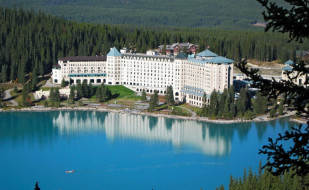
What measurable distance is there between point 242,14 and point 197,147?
168ft

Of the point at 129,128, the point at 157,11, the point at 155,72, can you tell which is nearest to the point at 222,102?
the point at 129,128

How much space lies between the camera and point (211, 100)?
28719 millimetres

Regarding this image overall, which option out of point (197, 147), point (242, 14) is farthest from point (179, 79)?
point (242, 14)

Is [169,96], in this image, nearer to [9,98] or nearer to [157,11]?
[9,98]

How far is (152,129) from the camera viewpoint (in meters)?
27.2

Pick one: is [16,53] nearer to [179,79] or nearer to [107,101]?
[107,101]

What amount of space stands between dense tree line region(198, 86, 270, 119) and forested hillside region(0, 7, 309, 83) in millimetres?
9130

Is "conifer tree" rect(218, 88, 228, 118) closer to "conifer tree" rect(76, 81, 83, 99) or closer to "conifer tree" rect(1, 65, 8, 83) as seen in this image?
"conifer tree" rect(76, 81, 83, 99)

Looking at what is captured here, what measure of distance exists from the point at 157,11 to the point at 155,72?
42.1 meters

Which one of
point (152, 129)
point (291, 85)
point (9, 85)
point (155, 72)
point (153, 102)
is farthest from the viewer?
point (9, 85)

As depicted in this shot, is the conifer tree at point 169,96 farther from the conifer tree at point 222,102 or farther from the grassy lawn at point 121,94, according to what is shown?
the conifer tree at point 222,102

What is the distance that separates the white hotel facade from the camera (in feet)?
100

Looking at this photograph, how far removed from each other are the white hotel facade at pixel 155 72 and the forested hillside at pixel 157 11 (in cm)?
3044

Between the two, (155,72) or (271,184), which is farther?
(155,72)
